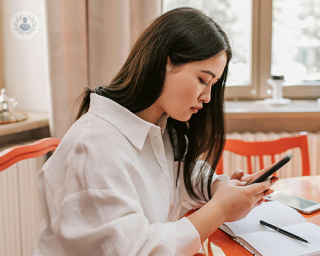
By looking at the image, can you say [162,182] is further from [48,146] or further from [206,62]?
[48,146]

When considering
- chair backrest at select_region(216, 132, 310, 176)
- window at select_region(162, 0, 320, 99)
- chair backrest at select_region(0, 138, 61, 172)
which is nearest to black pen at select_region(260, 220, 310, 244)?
chair backrest at select_region(216, 132, 310, 176)

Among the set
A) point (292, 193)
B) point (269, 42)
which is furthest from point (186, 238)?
point (269, 42)

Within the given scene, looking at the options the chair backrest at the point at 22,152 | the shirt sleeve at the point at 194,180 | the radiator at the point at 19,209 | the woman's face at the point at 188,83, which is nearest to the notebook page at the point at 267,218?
the shirt sleeve at the point at 194,180

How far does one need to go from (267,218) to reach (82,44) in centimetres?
115

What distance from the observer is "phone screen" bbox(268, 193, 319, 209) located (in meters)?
0.99

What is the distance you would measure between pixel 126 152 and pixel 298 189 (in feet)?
2.43

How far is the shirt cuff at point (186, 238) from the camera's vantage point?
0.65m

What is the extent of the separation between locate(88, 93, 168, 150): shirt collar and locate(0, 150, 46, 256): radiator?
70cm

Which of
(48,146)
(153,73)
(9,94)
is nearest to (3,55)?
(9,94)

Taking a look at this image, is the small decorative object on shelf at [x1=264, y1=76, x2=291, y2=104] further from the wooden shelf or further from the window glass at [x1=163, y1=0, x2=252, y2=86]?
the wooden shelf

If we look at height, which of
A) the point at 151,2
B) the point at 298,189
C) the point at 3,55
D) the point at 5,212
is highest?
the point at 151,2

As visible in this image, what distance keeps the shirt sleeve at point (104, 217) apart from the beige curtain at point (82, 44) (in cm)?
93

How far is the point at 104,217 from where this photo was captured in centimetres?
59

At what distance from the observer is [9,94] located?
169 centimetres
